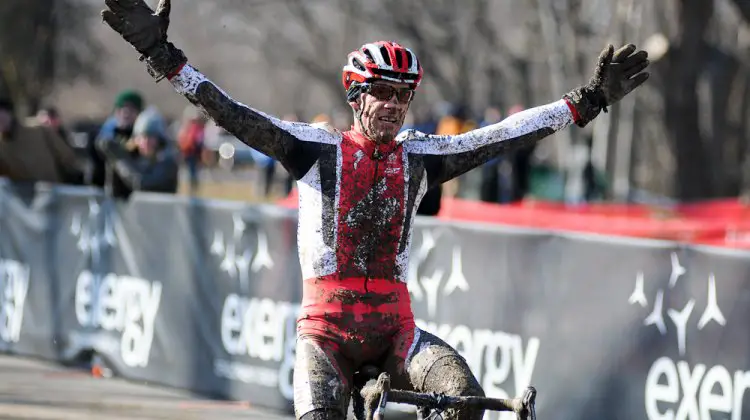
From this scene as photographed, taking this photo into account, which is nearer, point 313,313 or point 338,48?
point 313,313

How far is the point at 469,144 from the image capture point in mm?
6156

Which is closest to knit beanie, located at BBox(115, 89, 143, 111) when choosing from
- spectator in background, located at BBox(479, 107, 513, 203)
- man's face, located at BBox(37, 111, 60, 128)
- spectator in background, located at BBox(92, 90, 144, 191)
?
spectator in background, located at BBox(92, 90, 144, 191)

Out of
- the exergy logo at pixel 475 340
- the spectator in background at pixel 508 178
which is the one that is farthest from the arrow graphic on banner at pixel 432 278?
the spectator in background at pixel 508 178

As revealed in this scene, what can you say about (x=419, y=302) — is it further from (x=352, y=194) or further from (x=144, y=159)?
(x=352, y=194)

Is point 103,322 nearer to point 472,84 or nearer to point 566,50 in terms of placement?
point 566,50

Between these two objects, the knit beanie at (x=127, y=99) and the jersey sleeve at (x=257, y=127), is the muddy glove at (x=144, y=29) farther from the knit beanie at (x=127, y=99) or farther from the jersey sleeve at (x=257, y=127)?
the knit beanie at (x=127, y=99)

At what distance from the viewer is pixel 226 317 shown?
10.9 metres

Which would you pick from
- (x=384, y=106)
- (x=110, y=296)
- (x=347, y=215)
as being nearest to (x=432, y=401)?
(x=347, y=215)

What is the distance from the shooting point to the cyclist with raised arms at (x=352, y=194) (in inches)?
224

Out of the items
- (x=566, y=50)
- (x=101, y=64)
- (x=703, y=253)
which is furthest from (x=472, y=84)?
(x=703, y=253)

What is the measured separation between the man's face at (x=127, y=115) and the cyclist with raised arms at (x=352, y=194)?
7.23 meters

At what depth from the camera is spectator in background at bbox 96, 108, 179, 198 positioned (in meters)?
12.0

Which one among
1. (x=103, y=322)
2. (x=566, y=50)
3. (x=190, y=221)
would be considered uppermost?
(x=566, y=50)

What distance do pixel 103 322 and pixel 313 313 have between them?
6.36m
